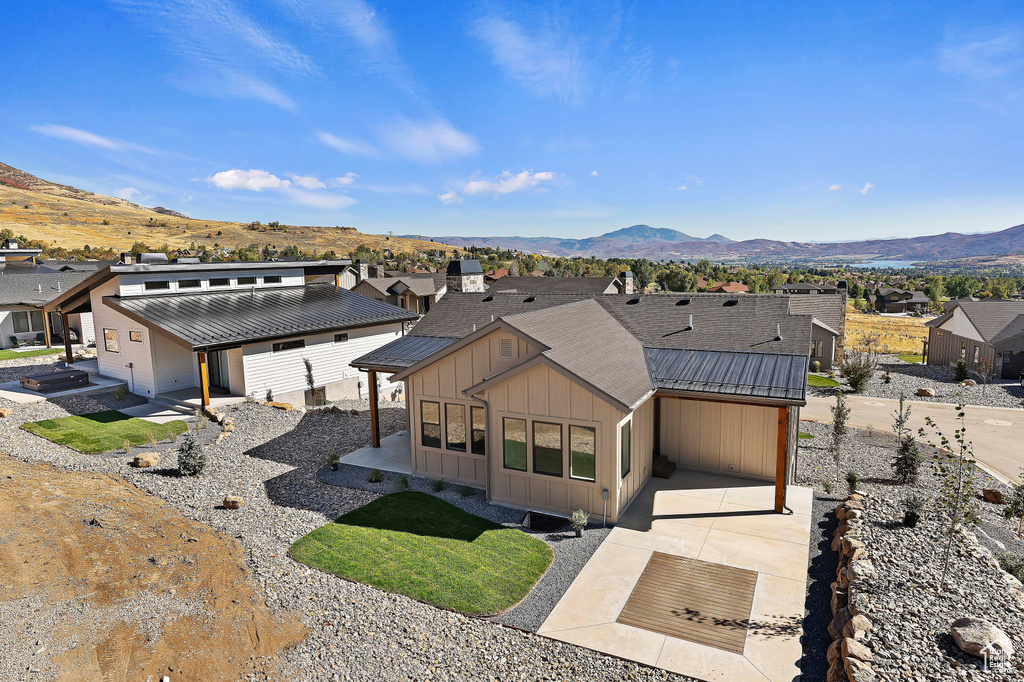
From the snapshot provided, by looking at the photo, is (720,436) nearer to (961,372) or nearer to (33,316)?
(961,372)

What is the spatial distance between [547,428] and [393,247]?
119126mm

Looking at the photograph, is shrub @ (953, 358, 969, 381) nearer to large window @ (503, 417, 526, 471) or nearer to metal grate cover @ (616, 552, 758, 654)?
metal grate cover @ (616, 552, 758, 654)

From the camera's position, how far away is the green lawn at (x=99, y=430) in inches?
632

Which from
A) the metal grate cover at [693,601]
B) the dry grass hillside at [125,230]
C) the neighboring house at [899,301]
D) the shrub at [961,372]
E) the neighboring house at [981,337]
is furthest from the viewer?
the dry grass hillside at [125,230]

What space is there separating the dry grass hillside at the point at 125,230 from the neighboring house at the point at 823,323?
8476cm

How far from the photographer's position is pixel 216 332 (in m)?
20.7

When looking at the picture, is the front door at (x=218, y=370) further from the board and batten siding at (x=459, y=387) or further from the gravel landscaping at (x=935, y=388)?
the gravel landscaping at (x=935, y=388)

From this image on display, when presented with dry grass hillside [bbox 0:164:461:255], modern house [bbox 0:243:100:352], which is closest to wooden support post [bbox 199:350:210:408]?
modern house [bbox 0:243:100:352]

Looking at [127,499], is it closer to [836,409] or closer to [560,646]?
[560,646]

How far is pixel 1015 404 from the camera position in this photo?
82.1 feet

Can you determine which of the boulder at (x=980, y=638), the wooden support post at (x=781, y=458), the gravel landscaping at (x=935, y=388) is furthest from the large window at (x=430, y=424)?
the gravel landscaping at (x=935, y=388)

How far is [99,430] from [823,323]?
37.2m

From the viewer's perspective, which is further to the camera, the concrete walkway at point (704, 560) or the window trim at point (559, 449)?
the window trim at point (559, 449)

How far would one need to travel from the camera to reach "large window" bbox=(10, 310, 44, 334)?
110 ft
